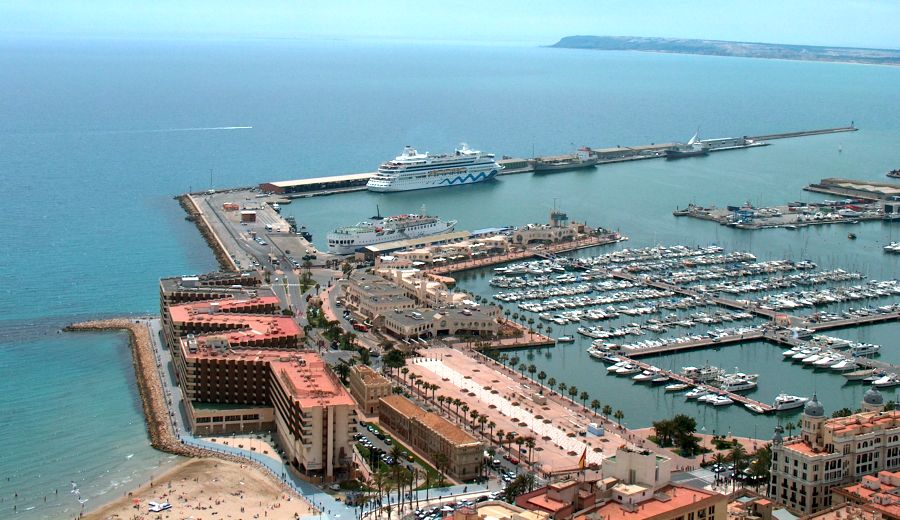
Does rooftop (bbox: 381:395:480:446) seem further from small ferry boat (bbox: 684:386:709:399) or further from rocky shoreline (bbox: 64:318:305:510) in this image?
small ferry boat (bbox: 684:386:709:399)

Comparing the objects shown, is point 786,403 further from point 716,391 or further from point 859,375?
point 859,375

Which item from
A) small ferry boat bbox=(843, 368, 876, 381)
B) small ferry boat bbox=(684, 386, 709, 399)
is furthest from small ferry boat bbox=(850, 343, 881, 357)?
small ferry boat bbox=(684, 386, 709, 399)

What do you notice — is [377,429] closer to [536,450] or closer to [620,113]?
[536,450]

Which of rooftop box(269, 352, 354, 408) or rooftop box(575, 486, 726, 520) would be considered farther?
rooftop box(269, 352, 354, 408)

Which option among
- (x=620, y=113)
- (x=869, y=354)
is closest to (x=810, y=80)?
(x=620, y=113)

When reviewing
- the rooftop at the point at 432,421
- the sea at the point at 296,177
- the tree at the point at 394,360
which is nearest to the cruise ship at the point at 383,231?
the sea at the point at 296,177

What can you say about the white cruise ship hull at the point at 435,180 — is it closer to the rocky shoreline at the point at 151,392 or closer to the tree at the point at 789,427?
the rocky shoreline at the point at 151,392

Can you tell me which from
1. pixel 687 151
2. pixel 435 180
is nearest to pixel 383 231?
pixel 435 180
